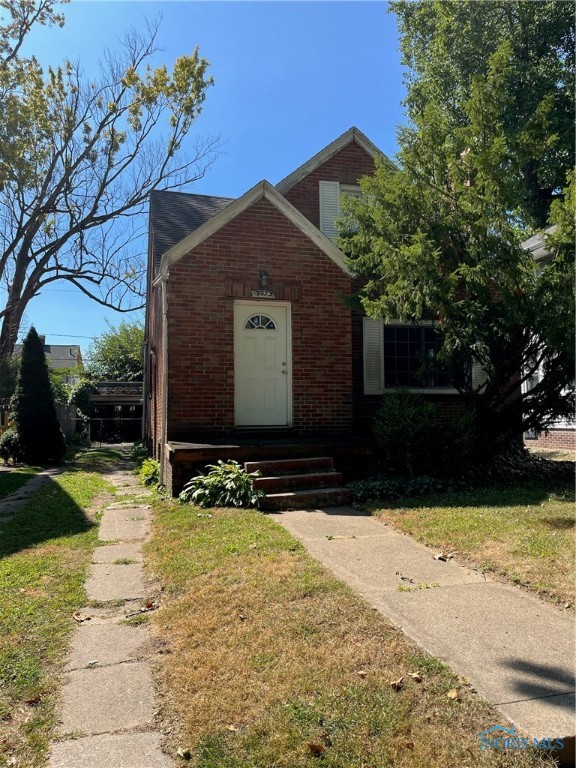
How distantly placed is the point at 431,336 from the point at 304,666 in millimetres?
8967

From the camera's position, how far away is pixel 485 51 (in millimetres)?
16797

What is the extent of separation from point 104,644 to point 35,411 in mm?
13042

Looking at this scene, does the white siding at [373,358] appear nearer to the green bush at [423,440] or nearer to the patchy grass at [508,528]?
the green bush at [423,440]

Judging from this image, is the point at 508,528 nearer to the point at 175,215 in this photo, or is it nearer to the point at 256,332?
the point at 256,332

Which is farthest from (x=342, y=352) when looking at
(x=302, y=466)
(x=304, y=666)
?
(x=304, y=666)

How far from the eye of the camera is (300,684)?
2.54 m

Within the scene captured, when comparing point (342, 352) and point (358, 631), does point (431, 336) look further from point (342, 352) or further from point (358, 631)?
point (358, 631)

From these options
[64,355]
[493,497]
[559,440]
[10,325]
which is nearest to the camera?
[493,497]

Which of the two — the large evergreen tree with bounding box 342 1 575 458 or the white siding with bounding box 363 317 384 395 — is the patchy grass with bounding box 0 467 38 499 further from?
the large evergreen tree with bounding box 342 1 575 458

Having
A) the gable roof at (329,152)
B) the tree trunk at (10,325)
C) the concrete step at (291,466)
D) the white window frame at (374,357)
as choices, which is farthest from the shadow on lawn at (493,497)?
the tree trunk at (10,325)

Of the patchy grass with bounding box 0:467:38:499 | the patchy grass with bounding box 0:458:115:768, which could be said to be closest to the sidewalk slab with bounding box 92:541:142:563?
the patchy grass with bounding box 0:458:115:768

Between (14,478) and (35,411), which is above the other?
(35,411)

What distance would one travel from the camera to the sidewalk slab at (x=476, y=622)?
2414 mm

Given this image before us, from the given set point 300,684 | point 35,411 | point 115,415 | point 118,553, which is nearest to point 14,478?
point 35,411
